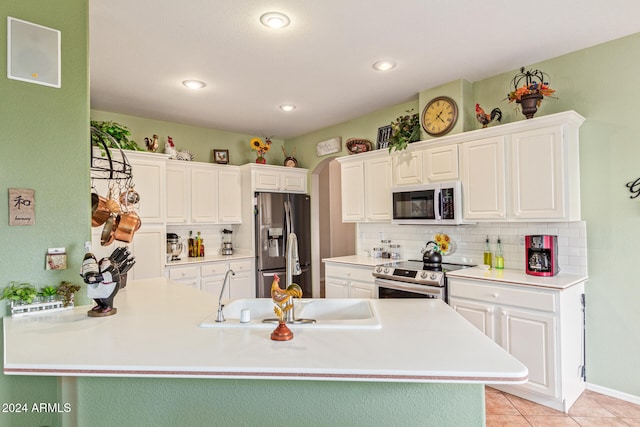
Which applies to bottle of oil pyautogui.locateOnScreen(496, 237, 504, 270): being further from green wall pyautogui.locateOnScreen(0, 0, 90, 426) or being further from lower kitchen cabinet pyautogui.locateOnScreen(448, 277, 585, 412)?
green wall pyautogui.locateOnScreen(0, 0, 90, 426)

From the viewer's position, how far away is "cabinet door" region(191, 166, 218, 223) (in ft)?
15.3

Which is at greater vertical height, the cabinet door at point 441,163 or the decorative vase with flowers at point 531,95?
the decorative vase with flowers at point 531,95

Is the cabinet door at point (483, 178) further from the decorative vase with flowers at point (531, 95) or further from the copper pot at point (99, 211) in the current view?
the copper pot at point (99, 211)

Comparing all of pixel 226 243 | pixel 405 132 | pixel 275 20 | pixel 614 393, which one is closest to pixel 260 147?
pixel 226 243

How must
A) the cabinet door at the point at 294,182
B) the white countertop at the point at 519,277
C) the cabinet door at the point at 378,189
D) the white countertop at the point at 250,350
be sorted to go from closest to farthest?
the white countertop at the point at 250,350, the white countertop at the point at 519,277, the cabinet door at the point at 378,189, the cabinet door at the point at 294,182

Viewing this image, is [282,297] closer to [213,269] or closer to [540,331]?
[540,331]

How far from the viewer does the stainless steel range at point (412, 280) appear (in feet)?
10.2

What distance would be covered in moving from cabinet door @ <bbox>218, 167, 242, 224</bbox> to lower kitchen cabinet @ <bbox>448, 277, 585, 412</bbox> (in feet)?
10.8

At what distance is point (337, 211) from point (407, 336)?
5608mm

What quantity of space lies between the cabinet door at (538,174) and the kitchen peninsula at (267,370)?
1664 mm

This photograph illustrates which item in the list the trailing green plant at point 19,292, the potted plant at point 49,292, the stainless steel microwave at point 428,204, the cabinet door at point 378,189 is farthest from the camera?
the cabinet door at point 378,189

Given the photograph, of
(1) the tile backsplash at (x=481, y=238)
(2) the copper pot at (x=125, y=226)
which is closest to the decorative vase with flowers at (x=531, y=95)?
(1) the tile backsplash at (x=481, y=238)

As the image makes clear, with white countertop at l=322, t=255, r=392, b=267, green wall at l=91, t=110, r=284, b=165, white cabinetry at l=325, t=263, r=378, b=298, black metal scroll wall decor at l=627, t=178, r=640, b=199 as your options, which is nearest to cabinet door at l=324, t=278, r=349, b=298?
white cabinetry at l=325, t=263, r=378, b=298

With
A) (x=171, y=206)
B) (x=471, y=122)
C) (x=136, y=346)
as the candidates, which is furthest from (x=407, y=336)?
(x=171, y=206)
